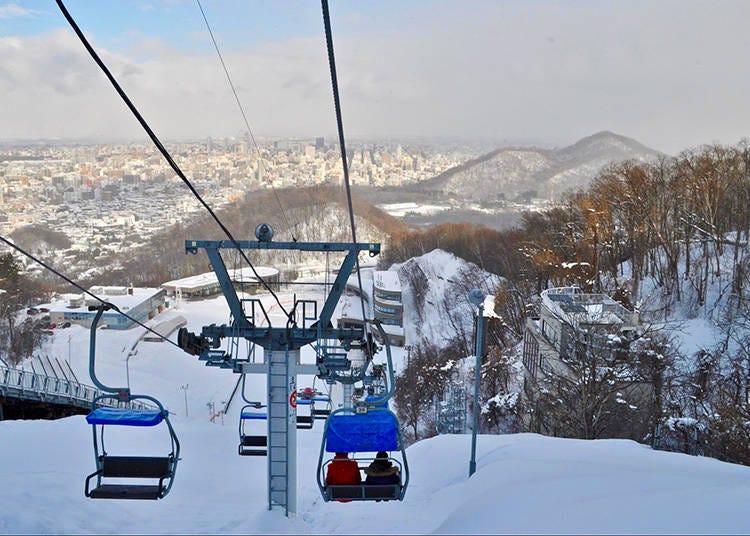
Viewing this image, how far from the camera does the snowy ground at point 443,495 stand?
18.5 ft

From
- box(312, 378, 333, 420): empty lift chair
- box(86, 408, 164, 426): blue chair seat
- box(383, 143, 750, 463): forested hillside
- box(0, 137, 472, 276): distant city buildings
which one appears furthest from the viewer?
box(0, 137, 472, 276): distant city buildings

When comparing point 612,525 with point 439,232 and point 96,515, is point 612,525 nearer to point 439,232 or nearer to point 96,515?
point 96,515

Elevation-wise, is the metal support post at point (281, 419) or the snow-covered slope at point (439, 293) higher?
the metal support post at point (281, 419)

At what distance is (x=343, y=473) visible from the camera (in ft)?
19.4

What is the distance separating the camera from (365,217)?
74062 millimetres

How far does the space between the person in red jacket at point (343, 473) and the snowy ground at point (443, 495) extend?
0.96 metres

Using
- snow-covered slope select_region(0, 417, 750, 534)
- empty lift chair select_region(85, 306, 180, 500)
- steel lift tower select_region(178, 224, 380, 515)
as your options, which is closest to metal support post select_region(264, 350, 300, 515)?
steel lift tower select_region(178, 224, 380, 515)

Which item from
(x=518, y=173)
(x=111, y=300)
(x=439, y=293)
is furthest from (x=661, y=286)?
(x=518, y=173)

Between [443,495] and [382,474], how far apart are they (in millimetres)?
2158

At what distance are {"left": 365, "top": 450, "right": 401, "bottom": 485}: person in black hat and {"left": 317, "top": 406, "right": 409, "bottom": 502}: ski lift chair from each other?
6 centimetres

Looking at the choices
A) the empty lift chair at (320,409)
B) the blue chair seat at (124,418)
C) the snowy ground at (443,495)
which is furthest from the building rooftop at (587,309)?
the blue chair seat at (124,418)

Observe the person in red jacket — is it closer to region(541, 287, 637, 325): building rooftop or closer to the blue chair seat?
the blue chair seat

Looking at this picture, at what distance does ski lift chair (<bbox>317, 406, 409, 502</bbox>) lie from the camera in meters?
5.66

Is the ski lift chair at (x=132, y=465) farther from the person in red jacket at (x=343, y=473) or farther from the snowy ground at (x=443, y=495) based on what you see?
the person in red jacket at (x=343, y=473)
